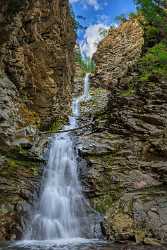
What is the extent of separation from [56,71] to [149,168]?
1234 cm

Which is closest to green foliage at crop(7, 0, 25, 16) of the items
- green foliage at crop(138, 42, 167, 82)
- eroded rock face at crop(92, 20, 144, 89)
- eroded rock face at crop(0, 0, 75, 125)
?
eroded rock face at crop(0, 0, 75, 125)

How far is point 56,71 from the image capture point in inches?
1102

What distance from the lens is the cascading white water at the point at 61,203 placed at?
15391mm

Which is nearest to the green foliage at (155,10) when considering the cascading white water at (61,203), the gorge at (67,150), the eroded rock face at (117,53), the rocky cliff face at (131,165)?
the gorge at (67,150)

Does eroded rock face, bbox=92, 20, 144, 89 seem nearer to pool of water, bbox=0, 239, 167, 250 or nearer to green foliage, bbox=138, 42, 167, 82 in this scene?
green foliage, bbox=138, 42, 167, 82

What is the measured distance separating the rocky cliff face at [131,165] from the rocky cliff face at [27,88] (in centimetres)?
284

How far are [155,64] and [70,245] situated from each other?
14919 millimetres

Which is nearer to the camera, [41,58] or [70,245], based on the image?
[70,245]

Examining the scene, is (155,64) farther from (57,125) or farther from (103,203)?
(103,203)

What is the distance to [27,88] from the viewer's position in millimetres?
25047

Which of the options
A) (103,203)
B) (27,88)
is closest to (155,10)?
(27,88)

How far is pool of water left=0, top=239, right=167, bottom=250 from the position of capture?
1334 cm

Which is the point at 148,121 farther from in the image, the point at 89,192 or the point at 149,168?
the point at 89,192

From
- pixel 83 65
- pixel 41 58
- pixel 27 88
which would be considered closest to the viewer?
pixel 27 88
